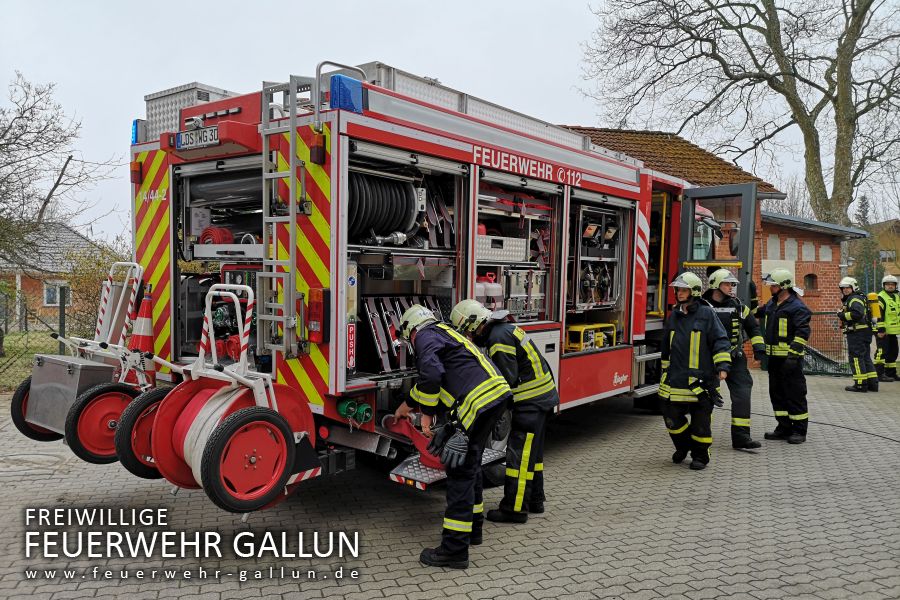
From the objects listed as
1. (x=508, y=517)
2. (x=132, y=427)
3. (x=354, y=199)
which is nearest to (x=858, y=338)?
(x=508, y=517)

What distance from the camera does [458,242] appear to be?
5.03 metres

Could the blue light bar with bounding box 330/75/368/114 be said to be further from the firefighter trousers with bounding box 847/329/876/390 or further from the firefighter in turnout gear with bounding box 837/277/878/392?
the firefighter trousers with bounding box 847/329/876/390

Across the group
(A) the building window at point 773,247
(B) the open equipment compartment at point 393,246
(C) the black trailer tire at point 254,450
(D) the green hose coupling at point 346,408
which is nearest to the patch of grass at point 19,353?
(B) the open equipment compartment at point 393,246

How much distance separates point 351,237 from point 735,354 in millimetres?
4241

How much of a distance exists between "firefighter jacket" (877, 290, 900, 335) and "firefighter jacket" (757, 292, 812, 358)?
513 cm

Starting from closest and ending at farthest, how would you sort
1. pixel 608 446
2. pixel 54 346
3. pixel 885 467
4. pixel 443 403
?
pixel 443 403, pixel 885 467, pixel 608 446, pixel 54 346

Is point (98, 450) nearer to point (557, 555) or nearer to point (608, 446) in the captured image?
point (557, 555)

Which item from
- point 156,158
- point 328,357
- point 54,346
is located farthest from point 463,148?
point 54,346

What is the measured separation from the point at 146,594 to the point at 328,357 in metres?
1.51

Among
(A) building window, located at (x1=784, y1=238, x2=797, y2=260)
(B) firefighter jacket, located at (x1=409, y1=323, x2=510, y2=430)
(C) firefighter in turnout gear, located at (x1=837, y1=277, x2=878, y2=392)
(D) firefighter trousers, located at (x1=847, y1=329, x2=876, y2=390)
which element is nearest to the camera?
(B) firefighter jacket, located at (x1=409, y1=323, x2=510, y2=430)

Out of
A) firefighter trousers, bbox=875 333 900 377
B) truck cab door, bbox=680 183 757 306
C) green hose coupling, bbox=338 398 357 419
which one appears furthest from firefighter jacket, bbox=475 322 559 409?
firefighter trousers, bbox=875 333 900 377

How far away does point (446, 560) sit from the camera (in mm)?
3867

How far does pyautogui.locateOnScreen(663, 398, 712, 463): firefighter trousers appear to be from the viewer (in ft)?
19.9

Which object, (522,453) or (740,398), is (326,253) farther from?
(740,398)
